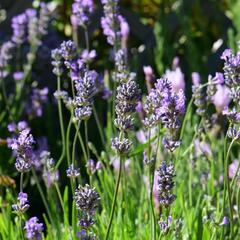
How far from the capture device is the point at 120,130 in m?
1.63

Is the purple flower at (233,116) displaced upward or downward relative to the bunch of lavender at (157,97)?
downward

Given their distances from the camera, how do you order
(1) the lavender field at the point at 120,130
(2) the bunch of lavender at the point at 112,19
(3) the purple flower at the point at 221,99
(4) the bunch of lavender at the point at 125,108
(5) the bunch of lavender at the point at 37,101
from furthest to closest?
(5) the bunch of lavender at the point at 37,101 < (3) the purple flower at the point at 221,99 < (2) the bunch of lavender at the point at 112,19 < (1) the lavender field at the point at 120,130 < (4) the bunch of lavender at the point at 125,108

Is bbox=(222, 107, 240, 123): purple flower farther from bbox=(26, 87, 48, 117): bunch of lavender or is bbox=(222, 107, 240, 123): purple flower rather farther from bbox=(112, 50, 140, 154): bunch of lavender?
bbox=(26, 87, 48, 117): bunch of lavender

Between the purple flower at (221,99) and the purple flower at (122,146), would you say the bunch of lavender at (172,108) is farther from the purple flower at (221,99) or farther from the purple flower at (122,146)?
the purple flower at (221,99)

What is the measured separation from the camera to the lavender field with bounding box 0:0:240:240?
169cm

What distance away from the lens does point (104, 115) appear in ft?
14.0

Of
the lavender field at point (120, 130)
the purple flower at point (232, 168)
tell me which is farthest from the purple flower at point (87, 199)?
the purple flower at point (232, 168)

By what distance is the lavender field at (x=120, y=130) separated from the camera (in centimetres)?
169

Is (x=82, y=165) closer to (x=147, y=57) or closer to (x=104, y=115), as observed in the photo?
(x=104, y=115)

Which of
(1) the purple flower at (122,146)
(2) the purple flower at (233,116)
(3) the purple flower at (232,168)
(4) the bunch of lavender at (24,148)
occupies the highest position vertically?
(3) the purple flower at (232,168)

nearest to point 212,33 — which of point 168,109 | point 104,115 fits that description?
point 104,115

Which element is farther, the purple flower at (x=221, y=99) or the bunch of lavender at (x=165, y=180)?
the purple flower at (x=221, y=99)

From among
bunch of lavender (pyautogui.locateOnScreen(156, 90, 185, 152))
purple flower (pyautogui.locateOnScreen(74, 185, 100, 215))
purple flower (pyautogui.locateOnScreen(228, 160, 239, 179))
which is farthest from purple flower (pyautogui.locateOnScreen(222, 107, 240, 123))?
purple flower (pyautogui.locateOnScreen(228, 160, 239, 179))

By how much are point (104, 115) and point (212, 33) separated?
1.46 m
